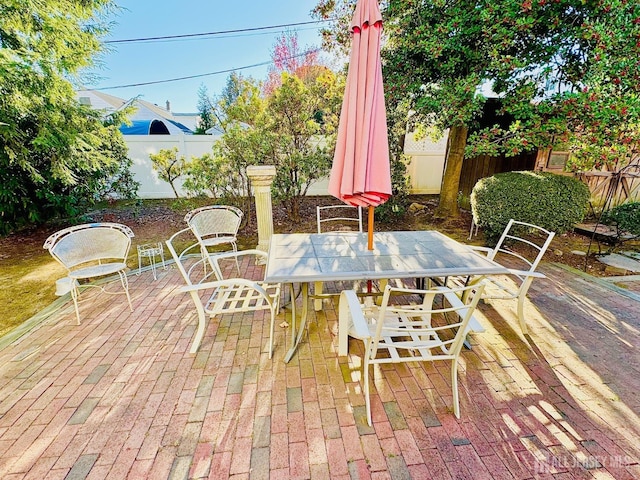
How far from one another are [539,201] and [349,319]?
377cm

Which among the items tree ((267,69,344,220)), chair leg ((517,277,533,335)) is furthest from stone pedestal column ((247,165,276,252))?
chair leg ((517,277,533,335))

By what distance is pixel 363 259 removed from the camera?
7.68 ft

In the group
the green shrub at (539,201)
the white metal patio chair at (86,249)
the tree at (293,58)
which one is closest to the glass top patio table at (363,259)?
the white metal patio chair at (86,249)

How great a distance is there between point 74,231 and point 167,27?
12.5m

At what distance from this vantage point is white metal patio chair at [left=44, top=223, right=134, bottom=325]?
9.36 feet

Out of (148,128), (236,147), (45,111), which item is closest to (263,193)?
(236,147)

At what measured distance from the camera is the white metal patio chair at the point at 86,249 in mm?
2852

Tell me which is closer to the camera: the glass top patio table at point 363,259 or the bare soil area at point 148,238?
the glass top patio table at point 363,259

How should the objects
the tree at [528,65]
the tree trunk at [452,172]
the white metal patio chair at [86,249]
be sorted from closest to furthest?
the white metal patio chair at [86,249] → the tree at [528,65] → the tree trunk at [452,172]

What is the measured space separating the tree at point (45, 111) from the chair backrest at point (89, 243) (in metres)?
2.39

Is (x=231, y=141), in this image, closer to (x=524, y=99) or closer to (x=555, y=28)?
(x=524, y=99)

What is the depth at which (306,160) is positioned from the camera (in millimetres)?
5426

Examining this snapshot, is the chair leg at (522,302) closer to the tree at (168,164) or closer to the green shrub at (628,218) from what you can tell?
the green shrub at (628,218)

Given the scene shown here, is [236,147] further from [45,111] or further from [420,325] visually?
[420,325]
